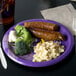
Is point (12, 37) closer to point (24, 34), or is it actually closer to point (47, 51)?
point (24, 34)

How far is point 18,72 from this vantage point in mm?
806

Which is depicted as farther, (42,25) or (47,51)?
(42,25)

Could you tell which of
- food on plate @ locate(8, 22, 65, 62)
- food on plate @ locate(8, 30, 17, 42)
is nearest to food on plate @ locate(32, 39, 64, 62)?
food on plate @ locate(8, 22, 65, 62)

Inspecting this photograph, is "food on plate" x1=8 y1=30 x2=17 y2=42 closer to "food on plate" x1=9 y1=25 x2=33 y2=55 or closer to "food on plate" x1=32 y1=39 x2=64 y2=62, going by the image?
"food on plate" x1=9 y1=25 x2=33 y2=55

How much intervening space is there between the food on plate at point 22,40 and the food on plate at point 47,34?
0.10ft

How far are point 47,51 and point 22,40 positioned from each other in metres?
0.12

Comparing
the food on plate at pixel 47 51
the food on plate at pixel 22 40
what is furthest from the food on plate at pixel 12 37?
the food on plate at pixel 47 51

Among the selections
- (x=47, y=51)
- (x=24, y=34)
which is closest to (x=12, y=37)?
(x=24, y=34)

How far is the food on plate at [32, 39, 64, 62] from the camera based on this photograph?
Result: 0.82 meters

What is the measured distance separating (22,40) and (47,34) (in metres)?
0.11

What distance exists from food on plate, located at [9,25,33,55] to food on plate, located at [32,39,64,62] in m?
0.04

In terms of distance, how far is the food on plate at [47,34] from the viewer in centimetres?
89

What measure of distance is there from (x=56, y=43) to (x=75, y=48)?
0.29ft

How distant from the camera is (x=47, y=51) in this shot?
822 millimetres
